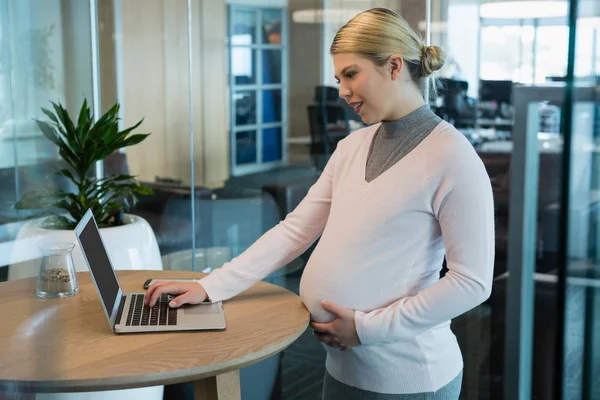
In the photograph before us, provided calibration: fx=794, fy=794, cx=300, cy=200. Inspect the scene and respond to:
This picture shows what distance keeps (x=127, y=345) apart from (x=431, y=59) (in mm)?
843

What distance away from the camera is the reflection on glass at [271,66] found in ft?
12.8

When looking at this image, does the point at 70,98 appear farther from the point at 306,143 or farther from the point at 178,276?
the point at 178,276

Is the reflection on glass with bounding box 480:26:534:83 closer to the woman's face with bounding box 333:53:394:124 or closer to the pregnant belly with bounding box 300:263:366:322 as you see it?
the woman's face with bounding box 333:53:394:124

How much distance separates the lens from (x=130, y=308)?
1748mm

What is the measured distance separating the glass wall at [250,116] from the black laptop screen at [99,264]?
0.90m

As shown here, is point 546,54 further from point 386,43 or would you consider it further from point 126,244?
point 126,244

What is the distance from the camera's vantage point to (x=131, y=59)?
14.2 feet

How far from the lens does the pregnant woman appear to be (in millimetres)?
1521

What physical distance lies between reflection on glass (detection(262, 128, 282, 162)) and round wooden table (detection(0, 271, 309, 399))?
204 centimetres

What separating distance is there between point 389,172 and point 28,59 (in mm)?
2909

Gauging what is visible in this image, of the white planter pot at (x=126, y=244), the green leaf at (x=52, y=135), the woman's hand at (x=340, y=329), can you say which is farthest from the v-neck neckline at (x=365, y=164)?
the green leaf at (x=52, y=135)

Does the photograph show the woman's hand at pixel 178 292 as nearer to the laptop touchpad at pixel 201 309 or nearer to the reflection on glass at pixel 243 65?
the laptop touchpad at pixel 201 309

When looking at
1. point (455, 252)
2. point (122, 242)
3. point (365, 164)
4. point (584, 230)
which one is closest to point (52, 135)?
point (122, 242)

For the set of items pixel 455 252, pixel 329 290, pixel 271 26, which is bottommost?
pixel 329 290
